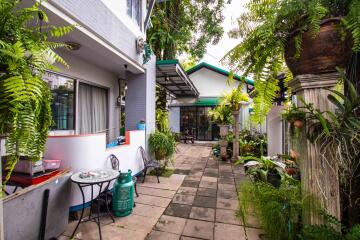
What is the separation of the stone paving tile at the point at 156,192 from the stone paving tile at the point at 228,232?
128cm

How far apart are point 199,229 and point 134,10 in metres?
5.19

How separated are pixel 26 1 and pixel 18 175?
6.79 feet

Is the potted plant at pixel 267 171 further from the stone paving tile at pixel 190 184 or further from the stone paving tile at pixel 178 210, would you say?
the stone paving tile at pixel 190 184

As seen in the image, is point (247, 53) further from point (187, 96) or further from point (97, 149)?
point (187, 96)

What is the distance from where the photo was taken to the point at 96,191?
3.11 m

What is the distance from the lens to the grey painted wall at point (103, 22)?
2537 mm

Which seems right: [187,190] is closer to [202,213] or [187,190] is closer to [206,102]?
[202,213]

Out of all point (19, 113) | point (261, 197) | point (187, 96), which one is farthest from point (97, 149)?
point (187, 96)

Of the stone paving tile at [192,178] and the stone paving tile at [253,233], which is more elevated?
the stone paving tile at [192,178]

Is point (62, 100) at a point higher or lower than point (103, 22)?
lower

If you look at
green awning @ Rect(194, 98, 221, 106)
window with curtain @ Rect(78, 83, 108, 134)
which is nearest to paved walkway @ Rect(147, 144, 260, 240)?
window with curtain @ Rect(78, 83, 108, 134)

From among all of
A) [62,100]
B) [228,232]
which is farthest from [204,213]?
[62,100]

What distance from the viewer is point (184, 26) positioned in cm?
832

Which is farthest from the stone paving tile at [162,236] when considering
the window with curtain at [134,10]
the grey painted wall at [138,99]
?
the window with curtain at [134,10]
